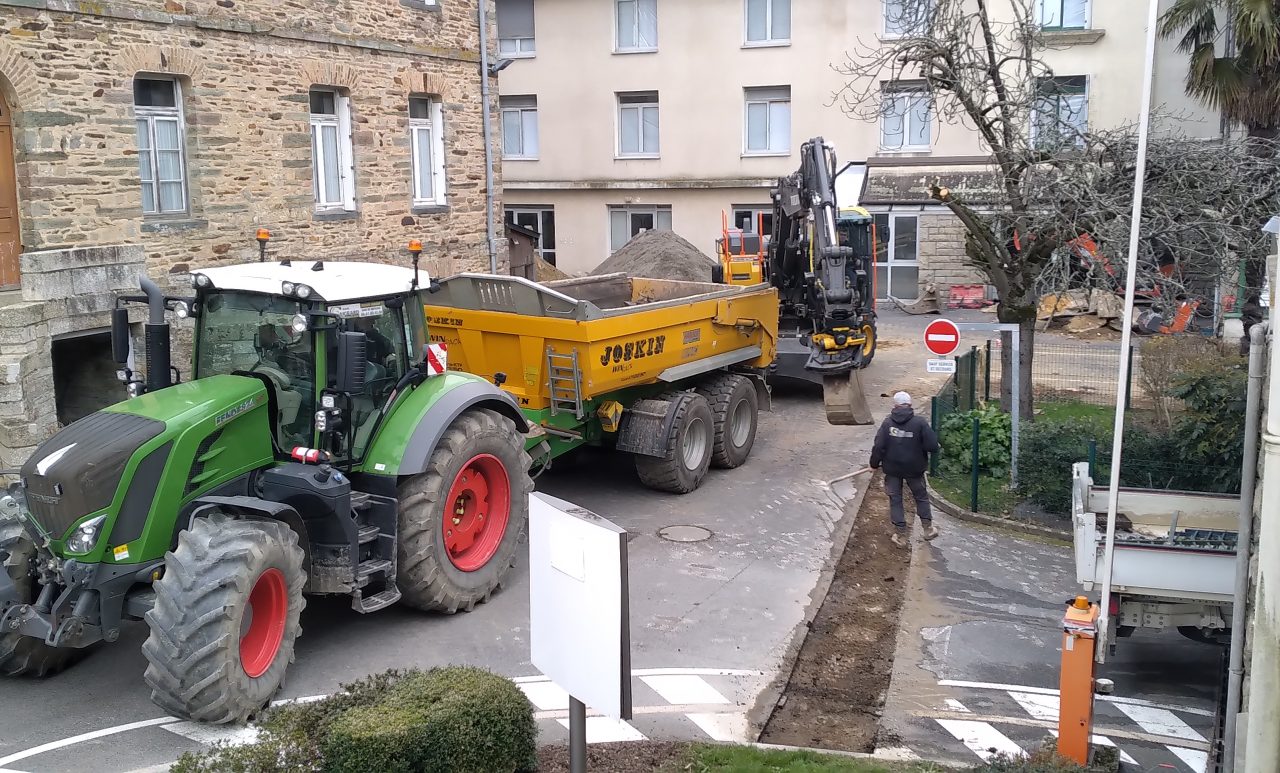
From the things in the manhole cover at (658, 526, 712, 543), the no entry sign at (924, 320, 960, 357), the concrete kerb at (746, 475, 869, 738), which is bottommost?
the concrete kerb at (746, 475, 869, 738)

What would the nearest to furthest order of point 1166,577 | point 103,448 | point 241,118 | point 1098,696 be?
1. point 103,448
2. point 1166,577
3. point 1098,696
4. point 241,118

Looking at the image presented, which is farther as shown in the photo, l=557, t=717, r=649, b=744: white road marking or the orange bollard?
l=557, t=717, r=649, b=744: white road marking

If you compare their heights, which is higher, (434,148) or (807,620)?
(434,148)

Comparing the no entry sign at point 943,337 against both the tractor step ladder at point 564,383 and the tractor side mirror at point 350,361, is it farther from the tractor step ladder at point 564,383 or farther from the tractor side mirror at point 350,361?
the tractor side mirror at point 350,361

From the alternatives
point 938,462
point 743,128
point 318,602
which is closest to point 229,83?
point 318,602

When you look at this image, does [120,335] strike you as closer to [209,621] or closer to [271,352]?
[271,352]

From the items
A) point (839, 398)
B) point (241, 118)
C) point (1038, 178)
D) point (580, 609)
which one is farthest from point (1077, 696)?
point (241, 118)

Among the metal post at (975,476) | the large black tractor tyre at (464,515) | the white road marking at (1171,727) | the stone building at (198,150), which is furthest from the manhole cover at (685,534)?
the stone building at (198,150)

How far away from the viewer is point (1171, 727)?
761cm

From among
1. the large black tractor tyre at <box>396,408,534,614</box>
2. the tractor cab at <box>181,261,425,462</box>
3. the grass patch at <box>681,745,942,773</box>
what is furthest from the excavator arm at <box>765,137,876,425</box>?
the grass patch at <box>681,745,942,773</box>

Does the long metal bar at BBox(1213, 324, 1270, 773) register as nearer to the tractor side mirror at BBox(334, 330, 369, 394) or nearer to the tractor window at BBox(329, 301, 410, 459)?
the tractor side mirror at BBox(334, 330, 369, 394)

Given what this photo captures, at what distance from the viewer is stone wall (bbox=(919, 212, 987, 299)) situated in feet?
89.6

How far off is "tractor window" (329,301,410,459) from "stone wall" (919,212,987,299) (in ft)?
67.3

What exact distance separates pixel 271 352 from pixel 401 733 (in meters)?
3.29
